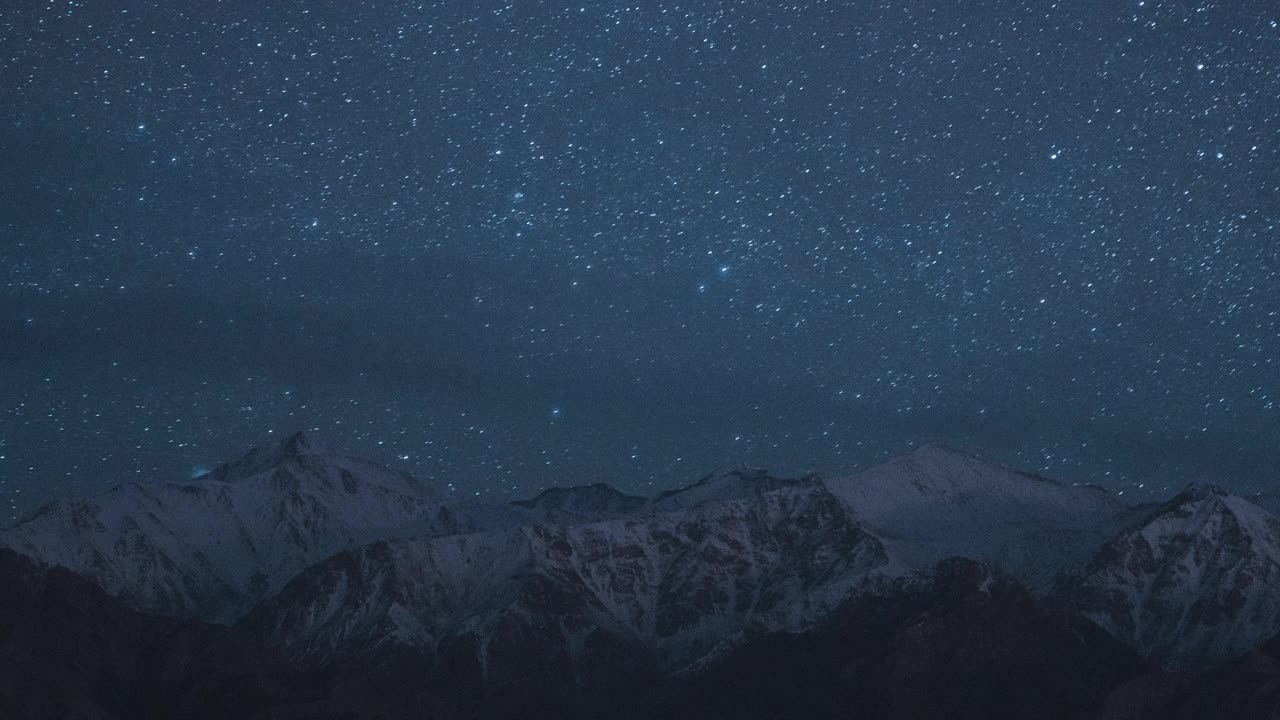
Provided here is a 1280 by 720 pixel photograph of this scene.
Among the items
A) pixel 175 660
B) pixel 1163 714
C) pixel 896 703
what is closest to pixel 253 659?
pixel 175 660

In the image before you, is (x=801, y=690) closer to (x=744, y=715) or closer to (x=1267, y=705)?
(x=744, y=715)

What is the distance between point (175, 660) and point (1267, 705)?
124 metres

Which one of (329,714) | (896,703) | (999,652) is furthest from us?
(999,652)

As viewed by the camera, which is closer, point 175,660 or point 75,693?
point 75,693

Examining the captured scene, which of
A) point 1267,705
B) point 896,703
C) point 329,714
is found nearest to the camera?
point 1267,705

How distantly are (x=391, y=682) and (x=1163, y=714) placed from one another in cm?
9385

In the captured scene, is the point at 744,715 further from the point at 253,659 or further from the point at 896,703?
the point at 253,659

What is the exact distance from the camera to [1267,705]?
468ft

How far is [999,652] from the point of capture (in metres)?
190

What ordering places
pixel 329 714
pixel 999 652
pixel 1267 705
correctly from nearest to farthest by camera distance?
pixel 1267 705 < pixel 329 714 < pixel 999 652

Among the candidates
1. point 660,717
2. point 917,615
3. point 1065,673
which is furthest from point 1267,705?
point 660,717

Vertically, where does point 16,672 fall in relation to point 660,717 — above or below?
above

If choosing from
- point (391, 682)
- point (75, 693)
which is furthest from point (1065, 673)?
point (75, 693)

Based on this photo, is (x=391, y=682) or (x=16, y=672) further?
(x=391, y=682)
